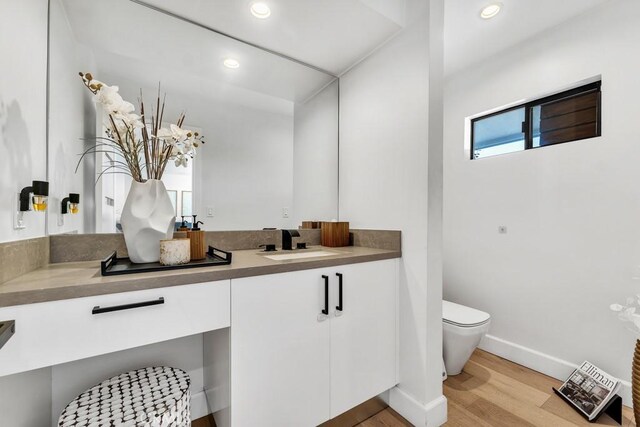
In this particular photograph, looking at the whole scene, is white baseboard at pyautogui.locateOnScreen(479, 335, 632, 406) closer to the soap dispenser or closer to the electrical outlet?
the soap dispenser

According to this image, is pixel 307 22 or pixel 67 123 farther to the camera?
pixel 307 22

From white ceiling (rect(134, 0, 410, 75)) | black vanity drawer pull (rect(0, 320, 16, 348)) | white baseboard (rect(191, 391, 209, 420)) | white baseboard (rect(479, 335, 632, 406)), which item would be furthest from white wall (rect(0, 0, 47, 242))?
white baseboard (rect(479, 335, 632, 406))

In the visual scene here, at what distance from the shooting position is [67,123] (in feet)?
4.09

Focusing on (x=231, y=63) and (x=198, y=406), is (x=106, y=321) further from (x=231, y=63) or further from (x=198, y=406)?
(x=231, y=63)

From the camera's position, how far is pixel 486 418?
1531 mm

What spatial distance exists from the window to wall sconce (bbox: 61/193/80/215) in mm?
2873

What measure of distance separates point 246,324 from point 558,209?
7.29 ft

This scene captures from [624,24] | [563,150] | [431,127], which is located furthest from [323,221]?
[624,24]

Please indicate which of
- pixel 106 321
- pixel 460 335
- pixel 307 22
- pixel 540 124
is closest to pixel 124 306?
pixel 106 321

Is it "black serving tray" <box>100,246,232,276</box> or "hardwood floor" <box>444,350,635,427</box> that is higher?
"black serving tray" <box>100,246,232,276</box>

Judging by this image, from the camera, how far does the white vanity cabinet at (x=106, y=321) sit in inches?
29.1

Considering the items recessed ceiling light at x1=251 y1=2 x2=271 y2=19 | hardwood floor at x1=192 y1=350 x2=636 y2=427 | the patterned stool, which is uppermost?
recessed ceiling light at x1=251 y1=2 x2=271 y2=19

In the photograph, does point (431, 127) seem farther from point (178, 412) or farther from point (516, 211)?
point (178, 412)

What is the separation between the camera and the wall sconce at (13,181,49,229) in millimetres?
925
